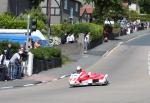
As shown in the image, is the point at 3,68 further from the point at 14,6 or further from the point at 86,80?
the point at 14,6

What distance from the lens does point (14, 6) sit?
6291cm

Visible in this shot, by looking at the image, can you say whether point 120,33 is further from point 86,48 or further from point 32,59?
point 32,59

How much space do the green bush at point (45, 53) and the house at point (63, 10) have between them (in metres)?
31.0

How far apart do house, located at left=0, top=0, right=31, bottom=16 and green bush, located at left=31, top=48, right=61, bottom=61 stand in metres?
20.0

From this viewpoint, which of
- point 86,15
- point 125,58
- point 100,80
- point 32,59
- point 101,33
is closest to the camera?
point 100,80

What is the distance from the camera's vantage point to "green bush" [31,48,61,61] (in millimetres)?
37938

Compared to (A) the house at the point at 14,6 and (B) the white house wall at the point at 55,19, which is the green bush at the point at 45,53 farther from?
(B) the white house wall at the point at 55,19

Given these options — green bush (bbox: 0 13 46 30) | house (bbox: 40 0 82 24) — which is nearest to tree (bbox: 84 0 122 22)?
house (bbox: 40 0 82 24)

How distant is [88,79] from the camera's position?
28359mm

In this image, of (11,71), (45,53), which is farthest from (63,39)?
(11,71)

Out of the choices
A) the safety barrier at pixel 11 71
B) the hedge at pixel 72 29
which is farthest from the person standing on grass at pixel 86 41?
the safety barrier at pixel 11 71

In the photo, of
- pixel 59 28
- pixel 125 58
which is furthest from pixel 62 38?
pixel 125 58

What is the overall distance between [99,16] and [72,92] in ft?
196

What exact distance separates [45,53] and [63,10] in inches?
1629
